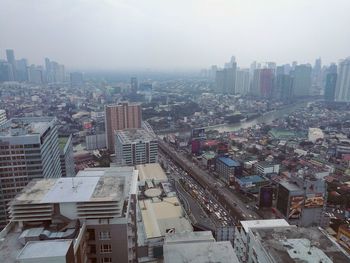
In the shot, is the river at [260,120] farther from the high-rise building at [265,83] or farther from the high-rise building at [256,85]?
the high-rise building at [256,85]

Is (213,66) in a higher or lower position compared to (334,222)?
higher

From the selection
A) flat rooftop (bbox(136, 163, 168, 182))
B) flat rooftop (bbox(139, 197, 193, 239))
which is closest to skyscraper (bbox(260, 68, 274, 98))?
flat rooftop (bbox(136, 163, 168, 182))

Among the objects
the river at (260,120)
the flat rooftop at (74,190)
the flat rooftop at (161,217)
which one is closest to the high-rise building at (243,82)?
the river at (260,120)

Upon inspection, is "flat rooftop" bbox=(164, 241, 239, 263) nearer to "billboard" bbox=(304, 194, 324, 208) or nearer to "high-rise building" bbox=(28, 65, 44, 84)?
"billboard" bbox=(304, 194, 324, 208)

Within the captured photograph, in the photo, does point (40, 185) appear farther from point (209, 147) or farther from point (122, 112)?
point (209, 147)

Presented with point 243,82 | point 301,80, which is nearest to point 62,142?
point 243,82

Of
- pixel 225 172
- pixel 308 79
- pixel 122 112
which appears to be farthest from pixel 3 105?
pixel 308 79

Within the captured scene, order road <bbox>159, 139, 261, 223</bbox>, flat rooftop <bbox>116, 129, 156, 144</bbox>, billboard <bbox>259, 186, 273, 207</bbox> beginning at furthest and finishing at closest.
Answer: flat rooftop <bbox>116, 129, 156, 144</bbox> < billboard <bbox>259, 186, 273, 207</bbox> < road <bbox>159, 139, 261, 223</bbox>
